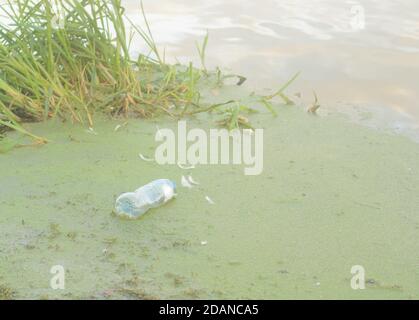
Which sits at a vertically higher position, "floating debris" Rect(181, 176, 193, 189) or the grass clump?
the grass clump

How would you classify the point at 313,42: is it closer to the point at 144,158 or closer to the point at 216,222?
the point at 144,158

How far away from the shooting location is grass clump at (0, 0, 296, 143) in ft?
8.27

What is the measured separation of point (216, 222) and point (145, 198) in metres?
0.23

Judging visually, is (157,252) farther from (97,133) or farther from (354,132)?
(354,132)

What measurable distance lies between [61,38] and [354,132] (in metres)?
1.21

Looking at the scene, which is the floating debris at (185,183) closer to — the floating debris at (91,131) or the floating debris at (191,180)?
the floating debris at (191,180)

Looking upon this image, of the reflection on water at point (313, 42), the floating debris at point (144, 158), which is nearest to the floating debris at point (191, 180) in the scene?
the floating debris at point (144, 158)

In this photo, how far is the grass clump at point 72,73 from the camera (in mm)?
2521

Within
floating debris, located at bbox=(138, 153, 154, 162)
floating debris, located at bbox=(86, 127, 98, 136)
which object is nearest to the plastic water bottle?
floating debris, located at bbox=(138, 153, 154, 162)

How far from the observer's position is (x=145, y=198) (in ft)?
6.58

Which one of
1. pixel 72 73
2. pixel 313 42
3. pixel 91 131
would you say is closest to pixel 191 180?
pixel 91 131

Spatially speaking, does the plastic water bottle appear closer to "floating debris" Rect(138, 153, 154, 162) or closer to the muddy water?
the muddy water

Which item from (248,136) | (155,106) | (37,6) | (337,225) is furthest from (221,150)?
(37,6)

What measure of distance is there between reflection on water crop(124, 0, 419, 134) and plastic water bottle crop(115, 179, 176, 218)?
1.18 meters
